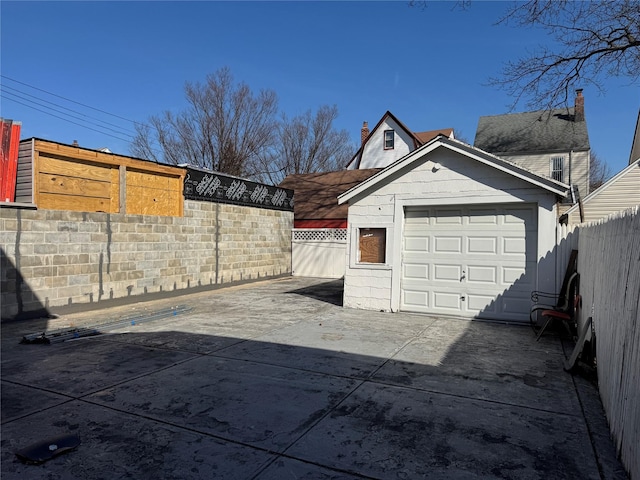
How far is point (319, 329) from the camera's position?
297 inches

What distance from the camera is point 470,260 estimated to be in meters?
8.55

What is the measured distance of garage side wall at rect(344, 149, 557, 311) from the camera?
25.7ft

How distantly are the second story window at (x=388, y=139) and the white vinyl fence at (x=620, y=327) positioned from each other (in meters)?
25.3

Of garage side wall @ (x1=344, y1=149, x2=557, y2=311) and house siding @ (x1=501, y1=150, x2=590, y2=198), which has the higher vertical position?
house siding @ (x1=501, y1=150, x2=590, y2=198)

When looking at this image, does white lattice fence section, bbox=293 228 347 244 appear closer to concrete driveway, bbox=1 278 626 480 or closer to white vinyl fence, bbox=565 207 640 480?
concrete driveway, bbox=1 278 626 480

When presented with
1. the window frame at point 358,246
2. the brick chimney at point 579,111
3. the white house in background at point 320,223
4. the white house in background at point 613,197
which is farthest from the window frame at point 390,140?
the window frame at point 358,246

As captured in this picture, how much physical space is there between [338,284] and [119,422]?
12.1 m

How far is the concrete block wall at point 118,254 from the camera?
8102 mm

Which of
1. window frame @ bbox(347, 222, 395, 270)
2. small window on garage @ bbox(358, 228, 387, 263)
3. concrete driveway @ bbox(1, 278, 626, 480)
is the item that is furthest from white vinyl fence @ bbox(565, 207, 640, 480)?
small window on garage @ bbox(358, 228, 387, 263)

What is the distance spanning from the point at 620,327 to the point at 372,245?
6404 millimetres

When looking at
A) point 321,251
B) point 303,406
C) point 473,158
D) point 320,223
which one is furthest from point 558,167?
point 303,406

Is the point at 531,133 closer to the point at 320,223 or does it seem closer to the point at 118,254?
the point at 320,223

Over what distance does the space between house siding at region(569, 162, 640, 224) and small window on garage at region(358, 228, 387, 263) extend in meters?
7.67

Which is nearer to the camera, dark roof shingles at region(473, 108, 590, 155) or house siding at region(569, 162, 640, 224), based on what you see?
house siding at region(569, 162, 640, 224)
